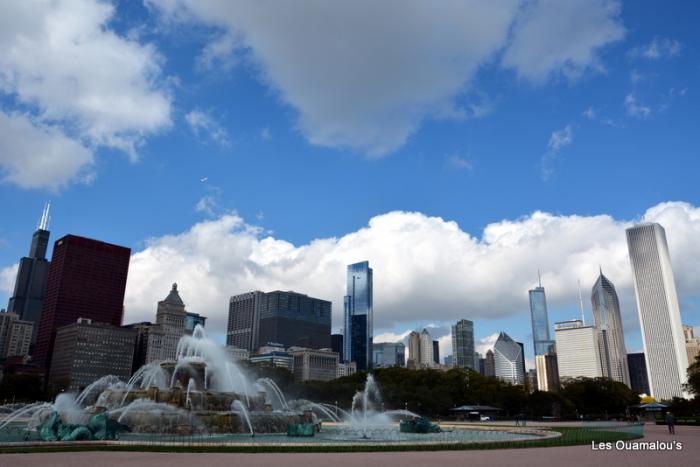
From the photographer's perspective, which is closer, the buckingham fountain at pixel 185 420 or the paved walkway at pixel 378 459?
the paved walkway at pixel 378 459

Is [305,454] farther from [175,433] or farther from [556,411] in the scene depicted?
[556,411]

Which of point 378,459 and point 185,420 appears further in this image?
point 185,420

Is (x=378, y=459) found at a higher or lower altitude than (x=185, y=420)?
lower

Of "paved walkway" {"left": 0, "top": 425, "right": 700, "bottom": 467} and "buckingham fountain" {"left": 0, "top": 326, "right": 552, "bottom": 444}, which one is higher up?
"buckingham fountain" {"left": 0, "top": 326, "right": 552, "bottom": 444}

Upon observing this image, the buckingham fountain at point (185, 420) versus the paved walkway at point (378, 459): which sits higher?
the buckingham fountain at point (185, 420)

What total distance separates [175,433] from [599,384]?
10645 cm

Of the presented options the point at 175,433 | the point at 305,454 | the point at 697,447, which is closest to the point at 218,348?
the point at 175,433

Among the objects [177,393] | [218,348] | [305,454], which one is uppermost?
[218,348]

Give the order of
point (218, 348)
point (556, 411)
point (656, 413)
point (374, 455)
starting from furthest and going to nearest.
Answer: point (556, 411) < point (656, 413) < point (218, 348) < point (374, 455)

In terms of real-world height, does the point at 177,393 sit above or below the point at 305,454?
above

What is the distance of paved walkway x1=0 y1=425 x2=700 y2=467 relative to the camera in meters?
18.5

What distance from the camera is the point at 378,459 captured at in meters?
20.5

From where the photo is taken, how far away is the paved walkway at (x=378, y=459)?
18.5 meters

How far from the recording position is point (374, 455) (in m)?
22.3
